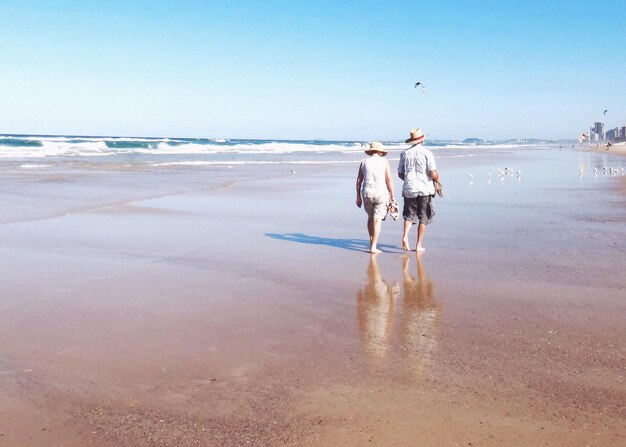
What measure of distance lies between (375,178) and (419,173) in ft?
1.94

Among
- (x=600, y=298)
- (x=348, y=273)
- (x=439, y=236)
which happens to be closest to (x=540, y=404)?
(x=600, y=298)

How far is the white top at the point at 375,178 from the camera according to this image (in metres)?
7.84

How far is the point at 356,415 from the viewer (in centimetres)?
316

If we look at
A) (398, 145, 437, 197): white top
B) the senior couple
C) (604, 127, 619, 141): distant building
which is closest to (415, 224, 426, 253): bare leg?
the senior couple

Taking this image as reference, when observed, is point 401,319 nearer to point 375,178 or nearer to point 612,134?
point 375,178

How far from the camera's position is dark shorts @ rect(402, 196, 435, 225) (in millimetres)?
7941

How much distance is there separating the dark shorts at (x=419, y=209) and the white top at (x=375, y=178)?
345 mm

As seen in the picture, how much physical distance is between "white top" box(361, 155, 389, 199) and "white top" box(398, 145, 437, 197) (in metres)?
0.34

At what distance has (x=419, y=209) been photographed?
26.2 feet

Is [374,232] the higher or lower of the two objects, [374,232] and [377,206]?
the lower

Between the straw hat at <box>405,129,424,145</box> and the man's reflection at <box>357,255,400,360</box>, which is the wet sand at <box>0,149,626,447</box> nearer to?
the man's reflection at <box>357,255,400,360</box>

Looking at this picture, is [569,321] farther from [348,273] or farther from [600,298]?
[348,273]

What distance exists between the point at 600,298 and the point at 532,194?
968 centimetres

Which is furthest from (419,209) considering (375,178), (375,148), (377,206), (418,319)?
(418,319)
